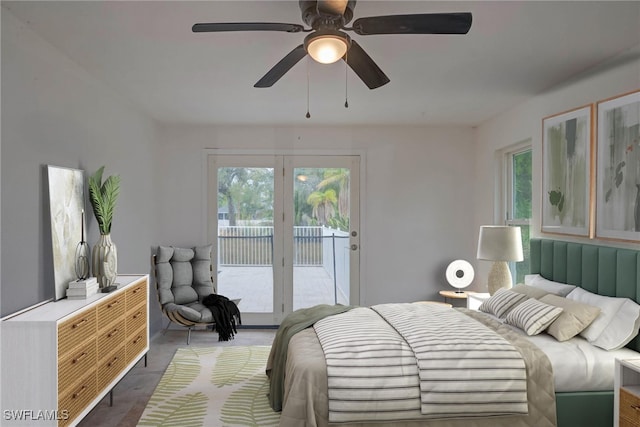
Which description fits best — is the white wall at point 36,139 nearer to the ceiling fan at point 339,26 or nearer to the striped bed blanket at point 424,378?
the ceiling fan at point 339,26

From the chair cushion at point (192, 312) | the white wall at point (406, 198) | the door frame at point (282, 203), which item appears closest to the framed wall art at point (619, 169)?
the white wall at point (406, 198)

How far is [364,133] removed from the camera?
18.1 ft

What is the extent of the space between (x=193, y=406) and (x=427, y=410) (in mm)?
1715

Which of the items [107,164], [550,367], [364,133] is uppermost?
[364,133]

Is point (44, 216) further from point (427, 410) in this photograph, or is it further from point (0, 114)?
point (427, 410)

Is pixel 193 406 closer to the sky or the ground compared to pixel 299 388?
closer to the ground

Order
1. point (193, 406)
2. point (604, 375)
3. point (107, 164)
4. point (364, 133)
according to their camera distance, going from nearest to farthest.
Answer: point (604, 375) → point (193, 406) → point (107, 164) → point (364, 133)

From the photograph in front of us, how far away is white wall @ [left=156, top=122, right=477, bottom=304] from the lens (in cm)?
552

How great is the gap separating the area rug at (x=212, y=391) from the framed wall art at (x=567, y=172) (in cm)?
265

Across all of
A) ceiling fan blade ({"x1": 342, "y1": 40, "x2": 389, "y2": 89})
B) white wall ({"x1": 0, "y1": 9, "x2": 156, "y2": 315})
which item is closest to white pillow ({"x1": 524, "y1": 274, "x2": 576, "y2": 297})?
ceiling fan blade ({"x1": 342, "y1": 40, "x2": 389, "y2": 89})

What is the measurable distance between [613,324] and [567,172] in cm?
128

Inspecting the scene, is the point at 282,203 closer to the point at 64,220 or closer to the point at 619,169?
the point at 64,220

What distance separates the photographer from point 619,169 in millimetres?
2939

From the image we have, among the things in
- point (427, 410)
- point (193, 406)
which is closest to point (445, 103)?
point (427, 410)
